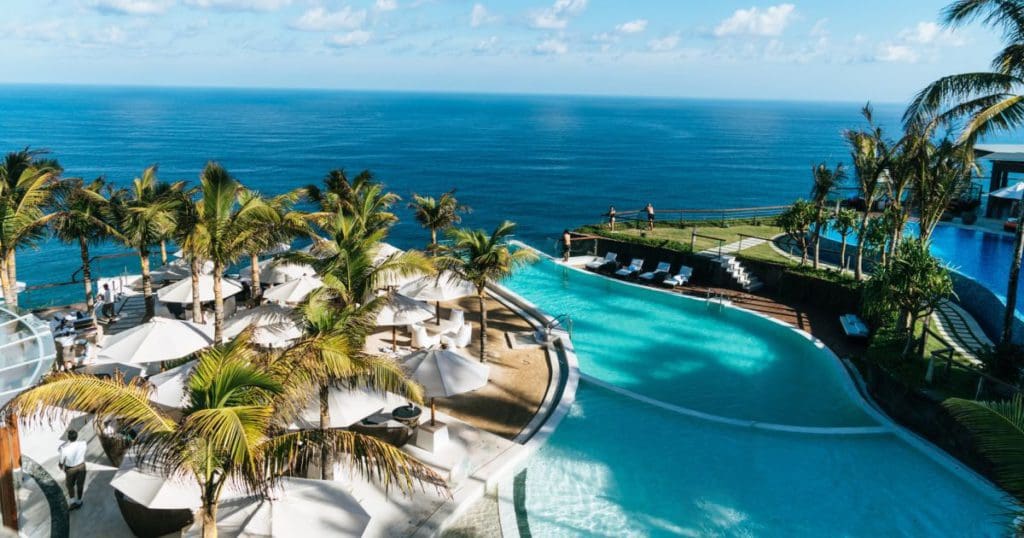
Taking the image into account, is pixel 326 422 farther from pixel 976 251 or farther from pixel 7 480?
pixel 976 251

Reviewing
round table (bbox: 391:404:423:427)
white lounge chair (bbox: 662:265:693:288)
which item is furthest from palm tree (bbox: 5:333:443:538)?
white lounge chair (bbox: 662:265:693:288)

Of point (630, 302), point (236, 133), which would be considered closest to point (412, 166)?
point (236, 133)

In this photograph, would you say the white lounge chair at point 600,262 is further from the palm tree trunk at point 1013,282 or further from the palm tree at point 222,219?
the palm tree at point 222,219

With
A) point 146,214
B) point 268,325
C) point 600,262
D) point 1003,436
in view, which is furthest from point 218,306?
point 600,262

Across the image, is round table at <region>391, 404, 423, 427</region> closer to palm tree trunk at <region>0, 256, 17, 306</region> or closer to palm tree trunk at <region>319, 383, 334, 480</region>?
palm tree trunk at <region>319, 383, 334, 480</region>

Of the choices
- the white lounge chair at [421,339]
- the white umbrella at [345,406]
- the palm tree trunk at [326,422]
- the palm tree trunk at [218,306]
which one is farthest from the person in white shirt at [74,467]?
the white lounge chair at [421,339]
